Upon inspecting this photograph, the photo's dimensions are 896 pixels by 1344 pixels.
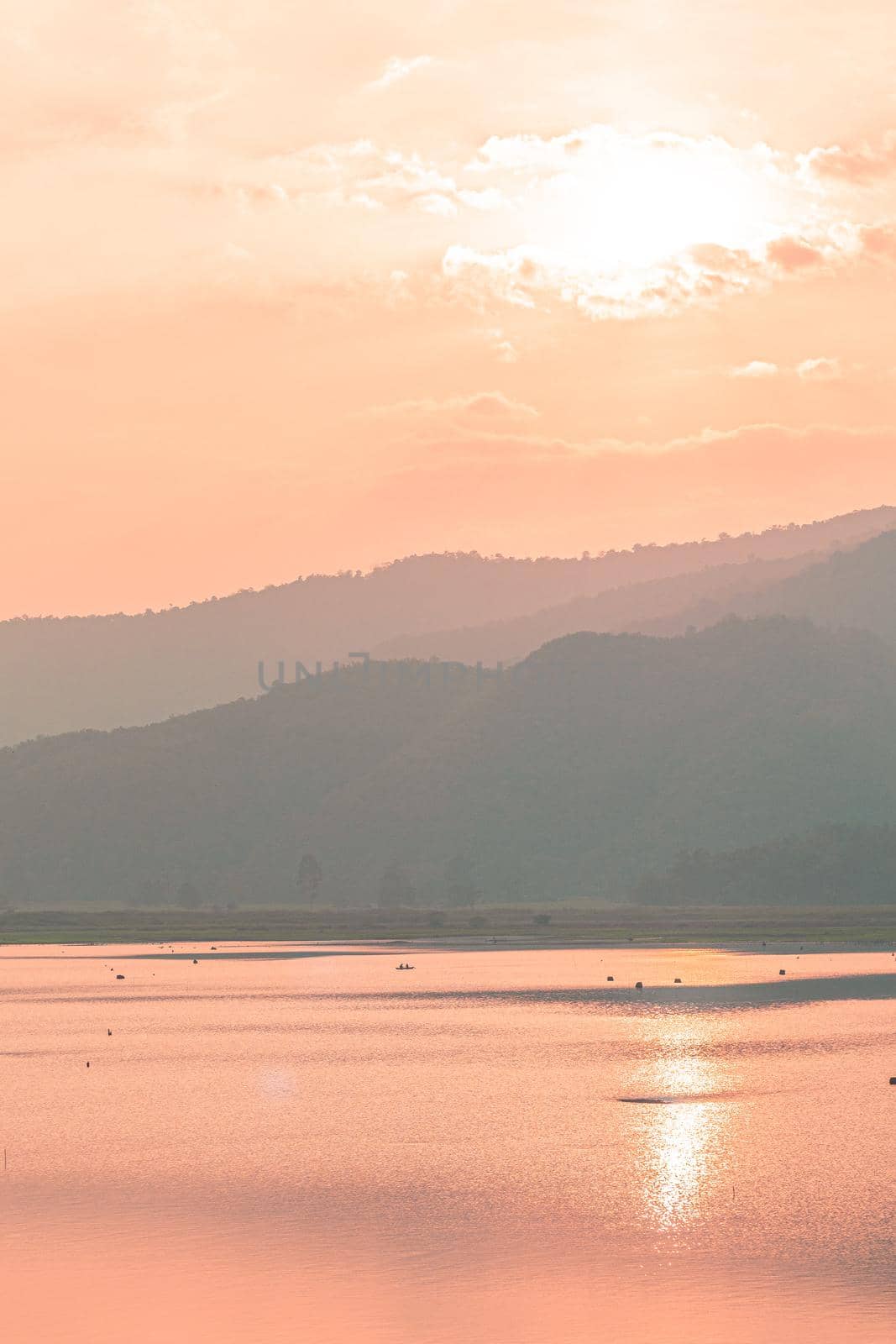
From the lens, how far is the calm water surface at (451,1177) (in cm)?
3231

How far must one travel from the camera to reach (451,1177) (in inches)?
1764

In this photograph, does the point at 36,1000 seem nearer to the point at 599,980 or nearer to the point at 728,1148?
the point at 599,980

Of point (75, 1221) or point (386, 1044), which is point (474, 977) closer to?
point (386, 1044)

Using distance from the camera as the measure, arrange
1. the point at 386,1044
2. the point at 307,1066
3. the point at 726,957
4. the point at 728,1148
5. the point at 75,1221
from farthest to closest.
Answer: the point at 726,957 → the point at 386,1044 → the point at 307,1066 → the point at 728,1148 → the point at 75,1221

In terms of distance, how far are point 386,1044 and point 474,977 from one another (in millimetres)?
46911

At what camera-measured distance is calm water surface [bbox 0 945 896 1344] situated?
32312mm

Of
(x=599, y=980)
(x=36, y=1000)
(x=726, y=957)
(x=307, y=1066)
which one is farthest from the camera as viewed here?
(x=726, y=957)

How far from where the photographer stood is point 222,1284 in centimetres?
3447

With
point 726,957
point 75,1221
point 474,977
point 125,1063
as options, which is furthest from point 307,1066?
point 726,957

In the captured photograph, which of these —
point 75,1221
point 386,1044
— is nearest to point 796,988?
point 386,1044

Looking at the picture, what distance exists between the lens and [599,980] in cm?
11994

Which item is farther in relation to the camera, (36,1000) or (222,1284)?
(36,1000)

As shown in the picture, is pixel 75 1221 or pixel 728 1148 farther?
pixel 728 1148

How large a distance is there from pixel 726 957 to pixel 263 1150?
10428cm
